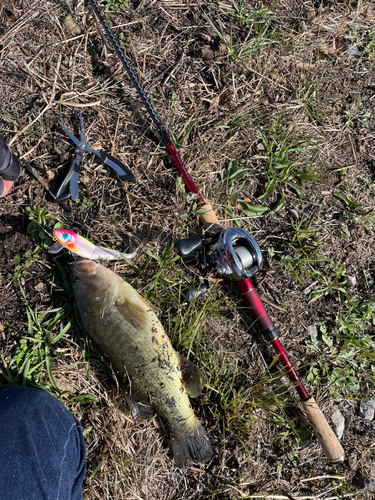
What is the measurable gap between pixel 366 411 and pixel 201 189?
2.59 meters

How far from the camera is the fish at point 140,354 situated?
288cm

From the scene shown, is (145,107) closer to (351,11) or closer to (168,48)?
(168,48)

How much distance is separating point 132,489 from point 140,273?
5.74 ft

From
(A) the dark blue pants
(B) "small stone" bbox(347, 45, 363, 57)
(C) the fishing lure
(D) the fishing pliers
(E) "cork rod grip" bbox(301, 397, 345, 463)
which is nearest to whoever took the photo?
(A) the dark blue pants

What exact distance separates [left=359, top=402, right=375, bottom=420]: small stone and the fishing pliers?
3.00m

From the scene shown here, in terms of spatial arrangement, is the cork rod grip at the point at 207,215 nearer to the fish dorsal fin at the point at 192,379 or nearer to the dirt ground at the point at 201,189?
the dirt ground at the point at 201,189

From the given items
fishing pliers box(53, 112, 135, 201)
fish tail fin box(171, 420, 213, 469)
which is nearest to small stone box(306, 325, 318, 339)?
fish tail fin box(171, 420, 213, 469)

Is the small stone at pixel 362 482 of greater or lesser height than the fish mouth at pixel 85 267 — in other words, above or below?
below

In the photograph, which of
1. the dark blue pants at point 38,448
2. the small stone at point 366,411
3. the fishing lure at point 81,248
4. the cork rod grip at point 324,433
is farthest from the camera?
the small stone at point 366,411

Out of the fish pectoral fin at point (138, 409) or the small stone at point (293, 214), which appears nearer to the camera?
the fish pectoral fin at point (138, 409)

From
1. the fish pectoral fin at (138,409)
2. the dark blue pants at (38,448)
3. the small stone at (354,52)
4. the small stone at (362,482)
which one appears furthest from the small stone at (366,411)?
the small stone at (354,52)

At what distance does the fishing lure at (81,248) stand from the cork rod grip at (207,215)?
66 cm

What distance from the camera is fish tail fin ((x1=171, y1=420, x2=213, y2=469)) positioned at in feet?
9.82

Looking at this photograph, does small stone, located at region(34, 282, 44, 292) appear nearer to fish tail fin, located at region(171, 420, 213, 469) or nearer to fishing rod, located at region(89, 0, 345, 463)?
fishing rod, located at region(89, 0, 345, 463)
